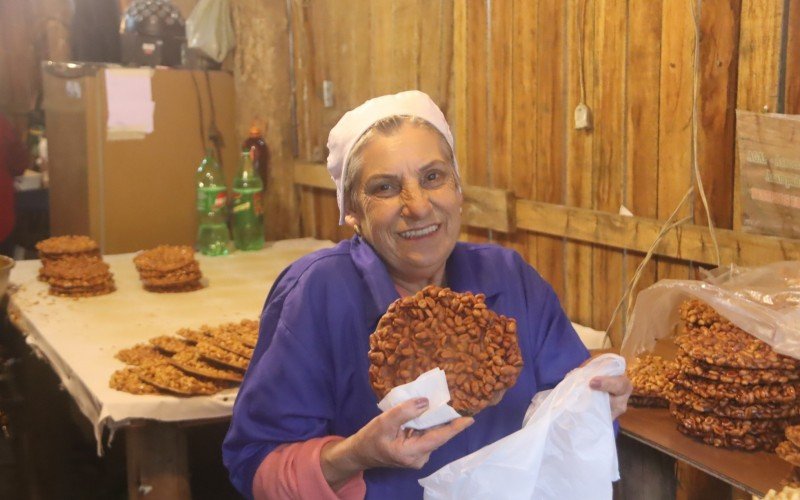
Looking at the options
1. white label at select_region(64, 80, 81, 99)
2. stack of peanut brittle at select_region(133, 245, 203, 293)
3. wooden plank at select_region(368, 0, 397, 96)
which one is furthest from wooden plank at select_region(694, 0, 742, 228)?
white label at select_region(64, 80, 81, 99)

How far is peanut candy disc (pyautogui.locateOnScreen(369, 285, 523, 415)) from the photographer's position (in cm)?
144

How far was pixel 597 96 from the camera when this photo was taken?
2.83 m

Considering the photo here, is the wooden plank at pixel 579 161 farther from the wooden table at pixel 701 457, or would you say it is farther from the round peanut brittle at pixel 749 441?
the round peanut brittle at pixel 749 441

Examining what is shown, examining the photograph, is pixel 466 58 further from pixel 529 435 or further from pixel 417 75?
pixel 529 435

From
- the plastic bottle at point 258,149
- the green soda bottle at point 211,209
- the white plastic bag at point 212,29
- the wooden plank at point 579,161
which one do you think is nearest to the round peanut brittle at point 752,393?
the wooden plank at point 579,161

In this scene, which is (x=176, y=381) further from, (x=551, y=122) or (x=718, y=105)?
(x=718, y=105)

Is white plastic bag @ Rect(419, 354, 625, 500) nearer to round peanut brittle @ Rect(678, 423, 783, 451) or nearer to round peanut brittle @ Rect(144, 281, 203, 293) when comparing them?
round peanut brittle @ Rect(678, 423, 783, 451)

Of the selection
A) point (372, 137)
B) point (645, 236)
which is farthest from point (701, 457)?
point (645, 236)

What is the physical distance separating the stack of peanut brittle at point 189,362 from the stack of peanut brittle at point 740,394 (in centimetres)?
125

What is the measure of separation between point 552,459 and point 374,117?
2.33 feet

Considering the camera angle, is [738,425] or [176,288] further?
[176,288]

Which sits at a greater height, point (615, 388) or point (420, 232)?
point (420, 232)

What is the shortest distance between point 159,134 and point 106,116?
0.28m

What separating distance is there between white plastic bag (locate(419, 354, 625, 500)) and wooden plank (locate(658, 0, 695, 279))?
46.7 inches
